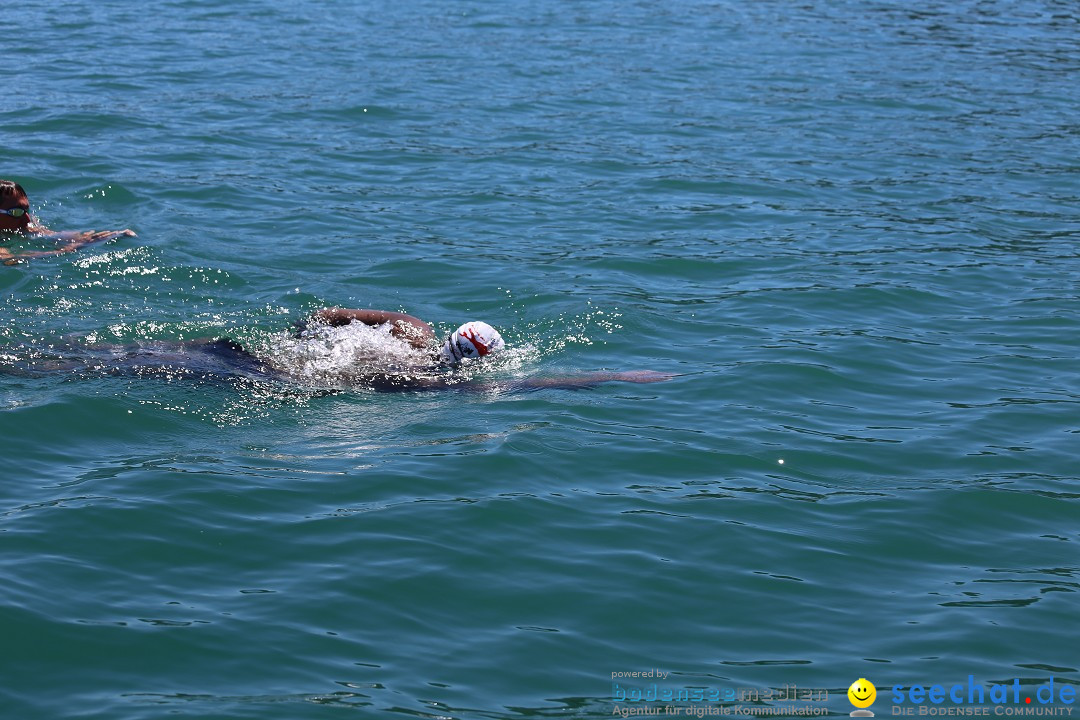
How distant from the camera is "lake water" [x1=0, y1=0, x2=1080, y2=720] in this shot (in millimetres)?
6137

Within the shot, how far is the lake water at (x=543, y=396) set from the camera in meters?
6.14

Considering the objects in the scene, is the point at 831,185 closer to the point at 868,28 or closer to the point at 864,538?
the point at 864,538

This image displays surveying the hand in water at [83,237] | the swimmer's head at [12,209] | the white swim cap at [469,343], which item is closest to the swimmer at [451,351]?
the white swim cap at [469,343]

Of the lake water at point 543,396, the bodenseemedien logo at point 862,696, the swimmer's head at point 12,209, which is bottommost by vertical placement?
the bodenseemedien logo at point 862,696

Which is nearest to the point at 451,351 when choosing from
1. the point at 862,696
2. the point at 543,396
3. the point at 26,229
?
the point at 543,396

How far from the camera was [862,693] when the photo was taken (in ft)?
19.2

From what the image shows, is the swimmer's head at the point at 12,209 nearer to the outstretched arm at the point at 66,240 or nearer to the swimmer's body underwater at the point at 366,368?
the outstretched arm at the point at 66,240

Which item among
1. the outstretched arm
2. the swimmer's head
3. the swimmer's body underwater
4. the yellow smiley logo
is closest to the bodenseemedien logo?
the yellow smiley logo

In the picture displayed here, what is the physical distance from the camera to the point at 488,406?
9117mm

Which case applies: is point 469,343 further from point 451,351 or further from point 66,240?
point 66,240

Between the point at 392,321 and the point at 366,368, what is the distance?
1.58 feet

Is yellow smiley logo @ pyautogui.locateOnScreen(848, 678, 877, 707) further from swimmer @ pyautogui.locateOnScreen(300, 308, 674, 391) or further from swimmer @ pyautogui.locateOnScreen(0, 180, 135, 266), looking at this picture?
swimmer @ pyautogui.locateOnScreen(0, 180, 135, 266)

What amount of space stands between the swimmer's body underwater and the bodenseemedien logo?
405 centimetres

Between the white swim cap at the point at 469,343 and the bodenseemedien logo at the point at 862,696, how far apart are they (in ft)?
14.9
